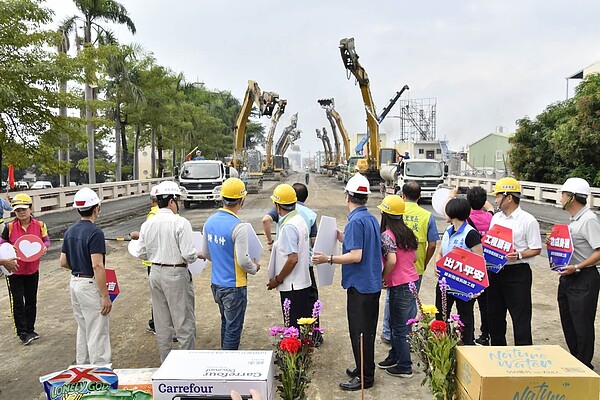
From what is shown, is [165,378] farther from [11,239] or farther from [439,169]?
[439,169]

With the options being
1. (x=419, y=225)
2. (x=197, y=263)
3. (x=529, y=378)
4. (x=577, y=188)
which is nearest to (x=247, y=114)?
(x=197, y=263)

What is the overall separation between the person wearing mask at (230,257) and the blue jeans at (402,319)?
1.43 m

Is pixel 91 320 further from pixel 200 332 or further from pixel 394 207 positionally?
pixel 394 207

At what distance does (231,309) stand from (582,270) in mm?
3298

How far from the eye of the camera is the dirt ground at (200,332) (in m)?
4.67

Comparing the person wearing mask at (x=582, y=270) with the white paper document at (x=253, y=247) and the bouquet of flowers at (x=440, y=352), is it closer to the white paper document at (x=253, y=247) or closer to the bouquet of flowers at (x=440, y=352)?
the bouquet of flowers at (x=440, y=352)

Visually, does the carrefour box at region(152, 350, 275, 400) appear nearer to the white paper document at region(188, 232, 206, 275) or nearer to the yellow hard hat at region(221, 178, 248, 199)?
the yellow hard hat at region(221, 178, 248, 199)

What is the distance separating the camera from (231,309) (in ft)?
15.0

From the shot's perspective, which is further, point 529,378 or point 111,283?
point 111,283

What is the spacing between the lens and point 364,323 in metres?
4.40

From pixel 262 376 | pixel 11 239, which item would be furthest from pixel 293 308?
pixel 11 239

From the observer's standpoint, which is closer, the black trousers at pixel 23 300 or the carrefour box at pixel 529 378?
the carrefour box at pixel 529 378

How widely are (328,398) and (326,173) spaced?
70470 millimetres

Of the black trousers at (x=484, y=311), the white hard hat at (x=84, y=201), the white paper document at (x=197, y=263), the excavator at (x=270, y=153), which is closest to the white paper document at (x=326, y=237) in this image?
the white paper document at (x=197, y=263)
